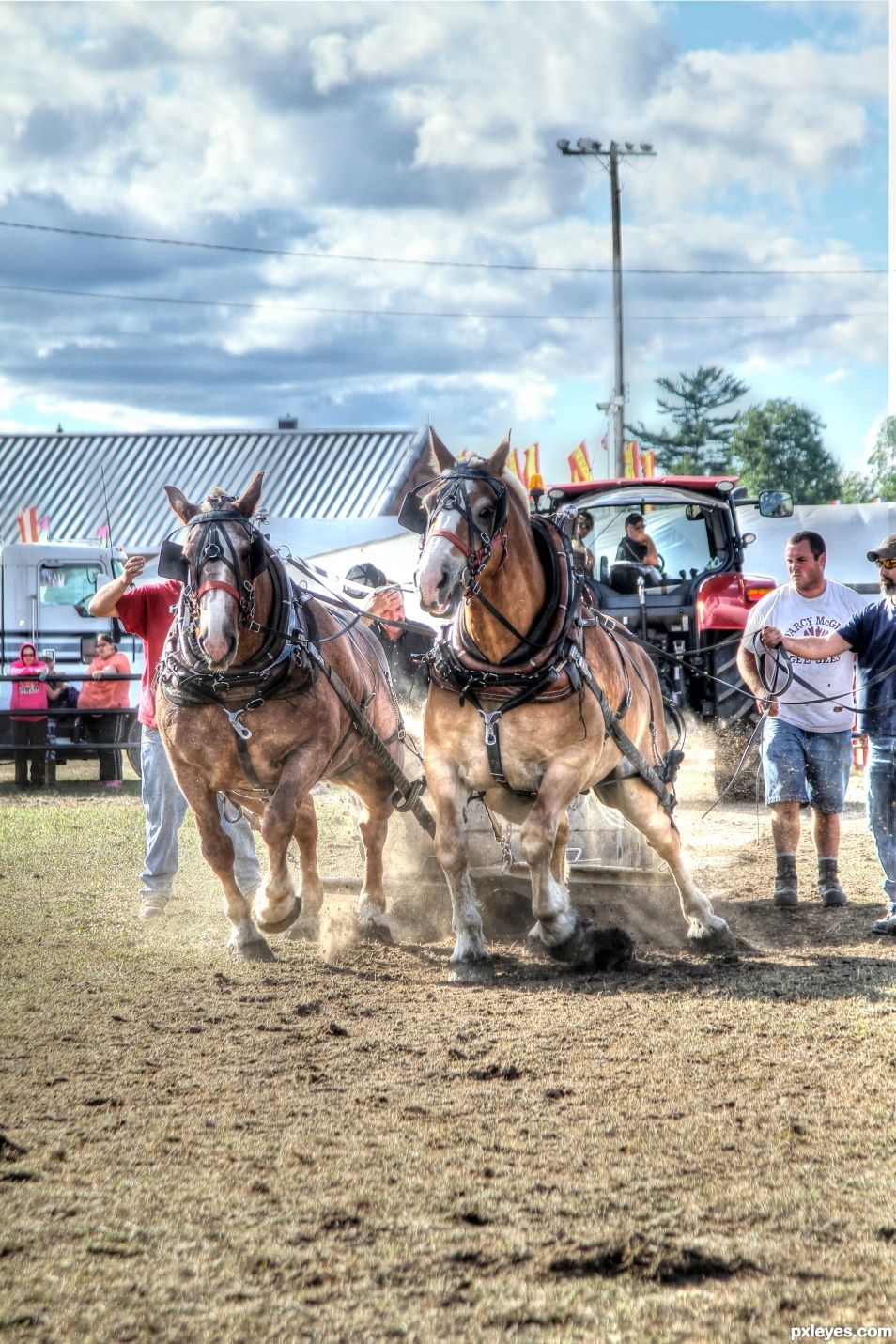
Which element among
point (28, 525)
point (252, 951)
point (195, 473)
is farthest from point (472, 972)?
point (195, 473)

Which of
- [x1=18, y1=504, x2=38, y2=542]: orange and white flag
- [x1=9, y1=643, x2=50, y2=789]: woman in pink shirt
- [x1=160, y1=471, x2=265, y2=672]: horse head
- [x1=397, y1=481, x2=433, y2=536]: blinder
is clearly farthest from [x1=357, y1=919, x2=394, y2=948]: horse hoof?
[x1=18, y1=504, x2=38, y2=542]: orange and white flag

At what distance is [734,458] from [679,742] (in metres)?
79.4

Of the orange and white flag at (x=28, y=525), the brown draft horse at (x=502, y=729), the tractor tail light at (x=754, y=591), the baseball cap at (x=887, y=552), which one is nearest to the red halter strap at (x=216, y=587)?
the brown draft horse at (x=502, y=729)

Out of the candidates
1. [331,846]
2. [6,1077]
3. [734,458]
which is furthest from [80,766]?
[734,458]

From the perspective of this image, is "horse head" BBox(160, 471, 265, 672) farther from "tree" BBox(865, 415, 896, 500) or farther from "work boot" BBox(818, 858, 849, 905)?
"tree" BBox(865, 415, 896, 500)

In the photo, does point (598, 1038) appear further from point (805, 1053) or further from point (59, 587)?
point (59, 587)

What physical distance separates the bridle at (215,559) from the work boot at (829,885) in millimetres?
3708

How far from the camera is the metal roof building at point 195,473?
111 ft

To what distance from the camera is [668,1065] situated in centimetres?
448

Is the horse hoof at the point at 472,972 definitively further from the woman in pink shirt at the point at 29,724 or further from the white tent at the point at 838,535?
the white tent at the point at 838,535

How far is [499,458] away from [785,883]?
11.2ft

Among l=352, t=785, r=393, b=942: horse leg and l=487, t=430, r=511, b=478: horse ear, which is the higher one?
l=487, t=430, r=511, b=478: horse ear

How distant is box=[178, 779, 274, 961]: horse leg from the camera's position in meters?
6.34

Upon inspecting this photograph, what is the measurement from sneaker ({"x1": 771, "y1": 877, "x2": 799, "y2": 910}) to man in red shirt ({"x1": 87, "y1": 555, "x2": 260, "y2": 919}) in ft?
9.51
